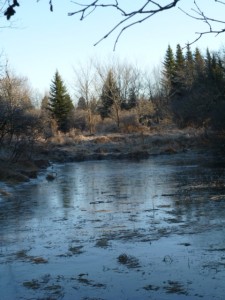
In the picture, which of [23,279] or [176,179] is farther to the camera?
[176,179]

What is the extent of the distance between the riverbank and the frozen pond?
955 inches

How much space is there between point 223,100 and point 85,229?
102 feet

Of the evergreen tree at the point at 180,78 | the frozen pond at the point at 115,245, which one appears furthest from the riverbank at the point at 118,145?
the frozen pond at the point at 115,245

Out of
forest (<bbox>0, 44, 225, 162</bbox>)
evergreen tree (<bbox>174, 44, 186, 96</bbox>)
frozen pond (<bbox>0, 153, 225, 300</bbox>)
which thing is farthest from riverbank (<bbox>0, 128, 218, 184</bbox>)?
frozen pond (<bbox>0, 153, 225, 300</bbox>)

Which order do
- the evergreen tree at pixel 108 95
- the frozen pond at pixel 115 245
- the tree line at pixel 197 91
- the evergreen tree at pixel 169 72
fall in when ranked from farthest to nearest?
the evergreen tree at pixel 169 72
the evergreen tree at pixel 108 95
the tree line at pixel 197 91
the frozen pond at pixel 115 245

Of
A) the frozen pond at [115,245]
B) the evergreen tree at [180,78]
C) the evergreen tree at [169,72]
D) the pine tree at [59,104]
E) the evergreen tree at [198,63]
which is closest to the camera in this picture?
the frozen pond at [115,245]

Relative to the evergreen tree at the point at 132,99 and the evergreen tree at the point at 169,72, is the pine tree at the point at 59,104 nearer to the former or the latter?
the evergreen tree at the point at 132,99

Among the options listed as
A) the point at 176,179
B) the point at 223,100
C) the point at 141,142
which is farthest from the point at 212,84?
the point at 176,179

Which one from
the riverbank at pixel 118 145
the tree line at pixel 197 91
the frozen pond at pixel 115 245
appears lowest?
the frozen pond at pixel 115 245

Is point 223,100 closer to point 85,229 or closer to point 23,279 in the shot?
point 85,229

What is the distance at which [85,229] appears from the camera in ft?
37.8

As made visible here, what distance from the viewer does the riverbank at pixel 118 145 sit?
43500mm

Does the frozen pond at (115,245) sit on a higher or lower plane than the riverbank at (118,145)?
lower

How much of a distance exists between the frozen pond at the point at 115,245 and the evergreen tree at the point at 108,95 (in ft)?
163
